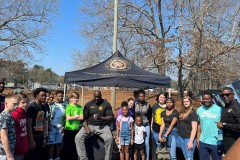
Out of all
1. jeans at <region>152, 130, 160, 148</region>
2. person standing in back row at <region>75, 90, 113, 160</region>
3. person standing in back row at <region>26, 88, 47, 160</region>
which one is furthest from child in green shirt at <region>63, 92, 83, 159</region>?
jeans at <region>152, 130, 160, 148</region>

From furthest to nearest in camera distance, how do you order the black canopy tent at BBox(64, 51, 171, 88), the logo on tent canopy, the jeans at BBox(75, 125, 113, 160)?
the logo on tent canopy → the black canopy tent at BBox(64, 51, 171, 88) → the jeans at BBox(75, 125, 113, 160)

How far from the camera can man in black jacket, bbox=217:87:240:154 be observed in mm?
4930

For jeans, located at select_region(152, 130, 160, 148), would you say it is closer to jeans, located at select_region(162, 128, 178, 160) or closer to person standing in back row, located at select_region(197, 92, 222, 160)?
jeans, located at select_region(162, 128, 178, 160)

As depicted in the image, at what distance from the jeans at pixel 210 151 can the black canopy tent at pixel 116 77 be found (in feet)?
10.3

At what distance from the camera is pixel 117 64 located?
28.0 ft

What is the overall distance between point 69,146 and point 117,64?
9.24 feet

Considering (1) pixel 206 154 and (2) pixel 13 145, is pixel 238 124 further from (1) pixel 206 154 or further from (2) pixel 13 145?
(2) pixel 13 145

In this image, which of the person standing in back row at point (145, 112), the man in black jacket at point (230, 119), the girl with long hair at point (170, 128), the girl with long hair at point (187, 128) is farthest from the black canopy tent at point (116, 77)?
the man in black jacket at point (230, 119)

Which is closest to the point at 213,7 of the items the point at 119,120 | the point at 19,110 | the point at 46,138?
the point at 119,120

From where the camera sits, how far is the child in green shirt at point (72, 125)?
277 inches

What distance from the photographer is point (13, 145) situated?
4.29 m

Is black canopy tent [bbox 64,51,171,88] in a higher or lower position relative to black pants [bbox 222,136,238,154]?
higher

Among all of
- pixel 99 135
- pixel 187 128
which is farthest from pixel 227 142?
pixel 99 135

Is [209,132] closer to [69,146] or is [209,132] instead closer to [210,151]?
[210,151]
